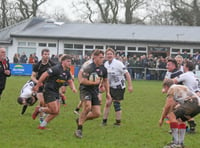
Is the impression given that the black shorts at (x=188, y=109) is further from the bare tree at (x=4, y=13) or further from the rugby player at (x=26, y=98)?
the bare tree at (x=4, y=13)

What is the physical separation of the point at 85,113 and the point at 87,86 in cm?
61

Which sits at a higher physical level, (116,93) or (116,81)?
(116,81)

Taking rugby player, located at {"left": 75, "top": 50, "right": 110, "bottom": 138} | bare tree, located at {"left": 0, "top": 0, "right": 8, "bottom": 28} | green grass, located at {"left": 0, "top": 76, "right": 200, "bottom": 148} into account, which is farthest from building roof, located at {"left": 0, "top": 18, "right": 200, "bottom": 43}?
rugby player, located at {"left": 75, "top": 50, "right": 110, "bottom": 138}

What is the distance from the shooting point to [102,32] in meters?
44.7

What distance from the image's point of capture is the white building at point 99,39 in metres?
41.4

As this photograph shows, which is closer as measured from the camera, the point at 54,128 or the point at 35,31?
the point at 54,128

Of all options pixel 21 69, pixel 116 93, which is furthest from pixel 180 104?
pixel 21 69

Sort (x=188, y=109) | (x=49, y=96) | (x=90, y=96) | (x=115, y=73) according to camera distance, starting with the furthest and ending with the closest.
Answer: (x=115, y=73)
(x=49, y=96)
(x=90, y=96)
(x=188, y=109)

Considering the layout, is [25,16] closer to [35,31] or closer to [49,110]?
[35,31]

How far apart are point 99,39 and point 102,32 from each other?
6.61ft

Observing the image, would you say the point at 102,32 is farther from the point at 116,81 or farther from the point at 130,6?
the point at 116,81

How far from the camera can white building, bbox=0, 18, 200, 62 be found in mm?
41406

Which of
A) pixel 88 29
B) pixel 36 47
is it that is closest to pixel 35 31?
pixel 36 47

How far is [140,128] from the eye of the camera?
11.4 m
